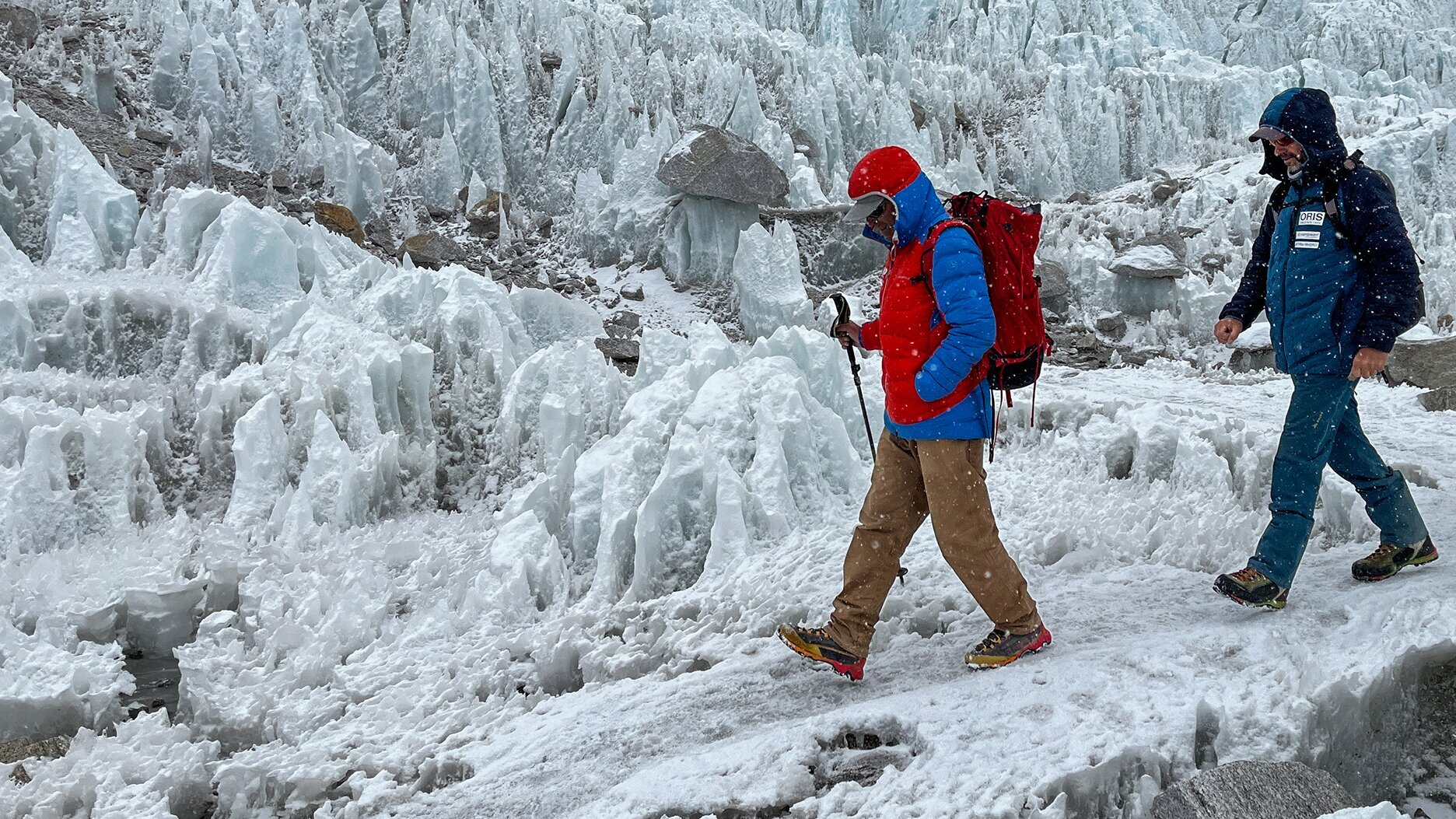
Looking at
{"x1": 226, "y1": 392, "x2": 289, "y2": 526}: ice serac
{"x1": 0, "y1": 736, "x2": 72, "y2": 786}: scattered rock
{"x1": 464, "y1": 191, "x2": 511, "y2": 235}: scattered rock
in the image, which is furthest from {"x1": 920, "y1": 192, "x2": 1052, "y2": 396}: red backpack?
{"x1": 464, "y1": 191, "x2": 511, "y2": 235}: scattered rock

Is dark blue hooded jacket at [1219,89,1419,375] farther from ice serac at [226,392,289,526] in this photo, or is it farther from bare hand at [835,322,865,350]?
ice serac at [226,392,289,526]

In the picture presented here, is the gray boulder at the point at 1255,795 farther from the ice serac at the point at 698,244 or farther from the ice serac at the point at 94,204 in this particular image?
the ice serac at the point at 698,244

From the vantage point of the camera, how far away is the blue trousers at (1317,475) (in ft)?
9.88

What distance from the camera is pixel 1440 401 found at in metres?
6.06

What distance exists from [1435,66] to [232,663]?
45247 millimetres

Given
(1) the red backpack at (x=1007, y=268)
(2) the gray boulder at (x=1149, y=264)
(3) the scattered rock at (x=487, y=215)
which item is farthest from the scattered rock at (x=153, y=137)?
(2) the gray boulder at (x=1149, y=264)

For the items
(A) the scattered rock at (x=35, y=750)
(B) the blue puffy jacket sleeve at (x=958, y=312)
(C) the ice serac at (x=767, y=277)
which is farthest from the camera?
(C) the ice serac at (x=767, y=277)

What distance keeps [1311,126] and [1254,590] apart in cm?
156

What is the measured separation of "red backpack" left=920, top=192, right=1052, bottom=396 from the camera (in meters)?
2.75

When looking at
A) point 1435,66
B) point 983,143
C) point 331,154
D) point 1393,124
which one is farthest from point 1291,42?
point 331,154

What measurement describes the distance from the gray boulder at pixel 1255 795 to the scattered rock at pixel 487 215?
39.0ft

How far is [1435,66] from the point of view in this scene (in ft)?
114

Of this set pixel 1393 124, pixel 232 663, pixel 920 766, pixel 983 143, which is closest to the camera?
pixel 920 766

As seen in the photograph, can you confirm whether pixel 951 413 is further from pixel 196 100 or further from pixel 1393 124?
pixel 1393 124
